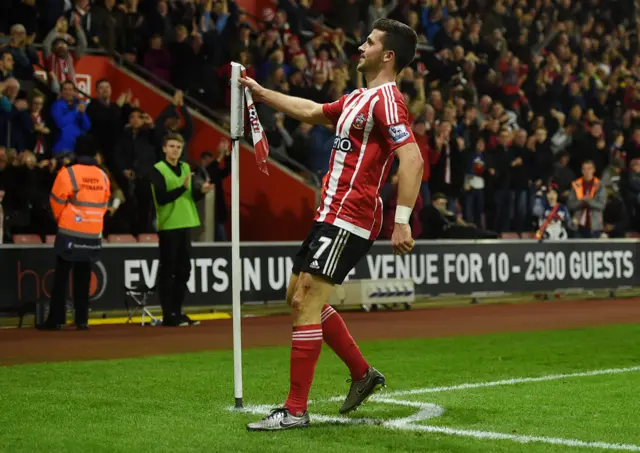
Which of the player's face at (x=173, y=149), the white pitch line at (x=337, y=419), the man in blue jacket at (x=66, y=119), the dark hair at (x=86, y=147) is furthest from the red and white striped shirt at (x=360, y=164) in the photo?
the man in blue jacket at (x=66, y=119)

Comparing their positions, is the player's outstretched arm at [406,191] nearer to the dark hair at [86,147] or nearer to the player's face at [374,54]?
the player's face at [374,54]

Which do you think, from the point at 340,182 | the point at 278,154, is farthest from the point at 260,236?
the point at 340,182

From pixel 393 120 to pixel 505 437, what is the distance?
1.95 metres

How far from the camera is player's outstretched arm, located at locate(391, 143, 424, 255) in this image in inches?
249

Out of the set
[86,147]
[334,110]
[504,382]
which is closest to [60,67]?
[86,147]

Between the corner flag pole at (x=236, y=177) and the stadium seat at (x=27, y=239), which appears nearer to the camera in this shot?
the corner flag pole at (x=236, y=177)

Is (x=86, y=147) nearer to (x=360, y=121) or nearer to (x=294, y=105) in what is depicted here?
(x=294, y=105)

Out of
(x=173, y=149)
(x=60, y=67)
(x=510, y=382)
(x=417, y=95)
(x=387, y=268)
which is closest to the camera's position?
(x=510, y=382)

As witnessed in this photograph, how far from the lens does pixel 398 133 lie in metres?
6.46

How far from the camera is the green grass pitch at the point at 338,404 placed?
6035 millimetres

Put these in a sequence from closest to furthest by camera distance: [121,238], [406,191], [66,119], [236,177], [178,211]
→ [406,191] → [236,177] → [178,211] → [121,238] → [66,119]

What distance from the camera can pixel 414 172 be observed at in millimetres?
6387

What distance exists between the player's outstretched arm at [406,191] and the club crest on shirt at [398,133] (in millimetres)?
50

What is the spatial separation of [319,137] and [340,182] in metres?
13.8
